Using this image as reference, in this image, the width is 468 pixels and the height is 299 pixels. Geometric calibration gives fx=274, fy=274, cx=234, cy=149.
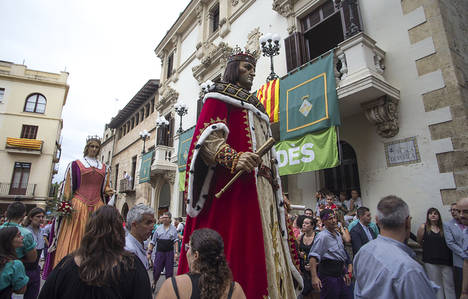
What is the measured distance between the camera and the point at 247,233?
1.94 m

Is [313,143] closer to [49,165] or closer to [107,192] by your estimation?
[107,192]

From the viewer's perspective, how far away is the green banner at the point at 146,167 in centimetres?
1600

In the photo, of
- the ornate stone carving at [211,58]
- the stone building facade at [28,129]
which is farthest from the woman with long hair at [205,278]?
the stone building facade at [28,129]

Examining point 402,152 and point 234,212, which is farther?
point 402,152

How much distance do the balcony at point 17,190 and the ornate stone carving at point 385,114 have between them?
27.7 m

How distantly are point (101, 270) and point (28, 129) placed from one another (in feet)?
102

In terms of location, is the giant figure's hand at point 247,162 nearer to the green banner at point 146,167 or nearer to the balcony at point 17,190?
the green banner at point 146,167

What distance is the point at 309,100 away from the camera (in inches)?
257

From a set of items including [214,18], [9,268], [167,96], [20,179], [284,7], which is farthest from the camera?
[20,179]

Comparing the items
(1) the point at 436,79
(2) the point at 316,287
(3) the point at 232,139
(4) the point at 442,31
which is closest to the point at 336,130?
(1) the point at 436,79

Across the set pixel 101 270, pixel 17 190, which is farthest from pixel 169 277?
pixel 17 190

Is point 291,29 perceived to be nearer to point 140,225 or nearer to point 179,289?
point 140,225

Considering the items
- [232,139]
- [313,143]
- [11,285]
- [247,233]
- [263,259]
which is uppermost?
[313,143]

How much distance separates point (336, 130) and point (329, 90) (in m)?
0.92
